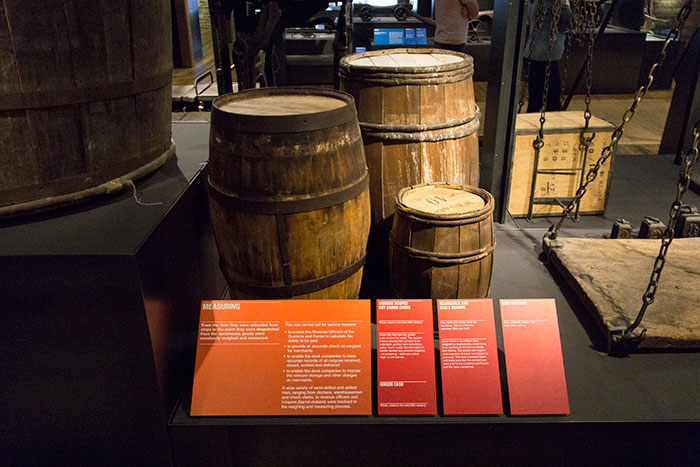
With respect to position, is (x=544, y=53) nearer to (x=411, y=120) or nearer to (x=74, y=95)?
(x=411, y=120)

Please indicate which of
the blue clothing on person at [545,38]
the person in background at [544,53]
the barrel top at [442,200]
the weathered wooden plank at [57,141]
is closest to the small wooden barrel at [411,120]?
the barrel top at [442,200]

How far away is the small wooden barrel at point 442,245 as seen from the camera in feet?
6.30

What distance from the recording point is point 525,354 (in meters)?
1.72

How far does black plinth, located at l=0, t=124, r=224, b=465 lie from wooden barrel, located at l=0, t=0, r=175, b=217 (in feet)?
0.43

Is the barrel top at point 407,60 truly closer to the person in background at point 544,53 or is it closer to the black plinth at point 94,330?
the black plinth at point 94,330

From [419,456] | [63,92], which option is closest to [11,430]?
[63,92]

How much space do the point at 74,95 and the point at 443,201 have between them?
1.31m

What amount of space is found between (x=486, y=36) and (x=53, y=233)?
25.9ft

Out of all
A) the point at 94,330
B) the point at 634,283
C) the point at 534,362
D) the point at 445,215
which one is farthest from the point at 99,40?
the point at 634,283

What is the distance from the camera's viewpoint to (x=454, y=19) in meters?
4.89

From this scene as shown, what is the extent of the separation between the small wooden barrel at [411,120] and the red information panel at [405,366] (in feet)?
2.32

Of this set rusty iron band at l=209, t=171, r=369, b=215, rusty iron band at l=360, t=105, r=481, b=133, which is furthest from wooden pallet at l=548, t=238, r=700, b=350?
rusty iron band at l=209, t=171, r=369, b=215

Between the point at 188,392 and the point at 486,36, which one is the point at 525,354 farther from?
the point at 486,36

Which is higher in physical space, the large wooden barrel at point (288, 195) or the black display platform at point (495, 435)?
the large wooden barrel at point (288, 195)
